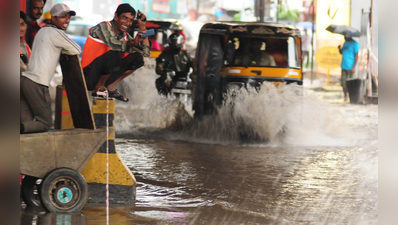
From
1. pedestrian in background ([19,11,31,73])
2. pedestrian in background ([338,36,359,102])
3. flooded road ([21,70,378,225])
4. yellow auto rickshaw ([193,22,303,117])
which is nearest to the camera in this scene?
flooded road ([21,70,378,225])

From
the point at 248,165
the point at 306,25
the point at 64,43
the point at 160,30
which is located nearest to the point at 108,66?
the point at 64,43

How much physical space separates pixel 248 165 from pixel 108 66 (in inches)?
122

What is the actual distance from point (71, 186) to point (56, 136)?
0.50 meters

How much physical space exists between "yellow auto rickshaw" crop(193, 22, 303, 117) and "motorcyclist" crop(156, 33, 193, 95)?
247 cm

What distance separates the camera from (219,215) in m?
5.63

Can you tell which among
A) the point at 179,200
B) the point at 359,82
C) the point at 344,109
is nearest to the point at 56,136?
the point at 179,200

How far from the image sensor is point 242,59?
1247 centimetres

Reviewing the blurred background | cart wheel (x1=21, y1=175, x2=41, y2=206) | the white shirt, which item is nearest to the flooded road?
cart wheel (x1=21, y1=175, x2=41, y2=206)

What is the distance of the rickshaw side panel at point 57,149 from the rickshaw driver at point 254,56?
7.08 m

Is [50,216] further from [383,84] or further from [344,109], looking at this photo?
[344,109]

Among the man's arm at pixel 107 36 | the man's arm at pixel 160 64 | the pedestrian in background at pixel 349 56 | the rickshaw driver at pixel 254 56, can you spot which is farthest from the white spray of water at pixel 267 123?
the pedestrian in background at pixel 349 56

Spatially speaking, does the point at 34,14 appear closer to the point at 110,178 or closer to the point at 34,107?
the point at 34,107

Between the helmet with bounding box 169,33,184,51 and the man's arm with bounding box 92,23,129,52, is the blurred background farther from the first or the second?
the man's arm with bounding box 92,23,129,52

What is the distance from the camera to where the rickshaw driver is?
12391mm
